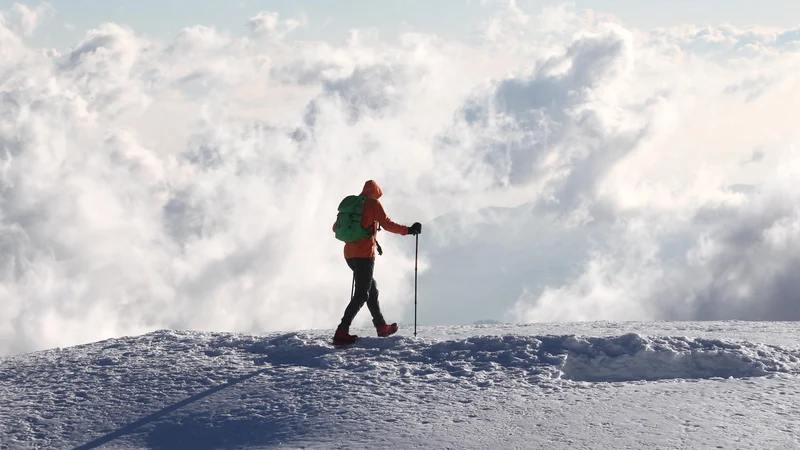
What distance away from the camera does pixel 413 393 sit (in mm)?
7125

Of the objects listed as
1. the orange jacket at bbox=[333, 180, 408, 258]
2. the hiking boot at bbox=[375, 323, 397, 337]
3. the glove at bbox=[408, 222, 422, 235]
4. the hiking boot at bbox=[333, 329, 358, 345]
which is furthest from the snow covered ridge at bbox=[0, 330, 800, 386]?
the glove at bbox=[408, 222, 422, 235]

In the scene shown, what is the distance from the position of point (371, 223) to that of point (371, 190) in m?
0.46

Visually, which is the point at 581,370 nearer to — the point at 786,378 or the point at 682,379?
the point at 682,379

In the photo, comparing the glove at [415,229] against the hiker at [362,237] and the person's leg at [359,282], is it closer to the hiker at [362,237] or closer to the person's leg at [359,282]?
the hiker at [362,237]

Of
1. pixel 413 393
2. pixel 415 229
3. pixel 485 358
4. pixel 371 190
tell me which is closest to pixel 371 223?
pixel 371 190

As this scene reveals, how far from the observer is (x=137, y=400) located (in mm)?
7336

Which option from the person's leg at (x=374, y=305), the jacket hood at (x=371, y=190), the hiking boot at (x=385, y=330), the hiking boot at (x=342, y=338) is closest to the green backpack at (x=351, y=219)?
the jacket hood at (x=371, y=190)

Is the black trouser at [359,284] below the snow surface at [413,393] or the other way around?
the other way around

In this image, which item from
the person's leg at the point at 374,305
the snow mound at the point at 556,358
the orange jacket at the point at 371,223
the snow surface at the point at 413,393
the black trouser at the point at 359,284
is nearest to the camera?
the snow surface at the point at 413,393

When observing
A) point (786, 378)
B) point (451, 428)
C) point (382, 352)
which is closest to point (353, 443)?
point (451, 428)

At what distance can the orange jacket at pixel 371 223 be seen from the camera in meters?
8.93

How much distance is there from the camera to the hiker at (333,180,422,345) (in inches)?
352

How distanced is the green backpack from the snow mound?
1.47 m

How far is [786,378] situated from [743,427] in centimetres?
187
